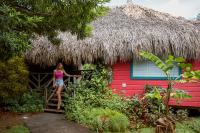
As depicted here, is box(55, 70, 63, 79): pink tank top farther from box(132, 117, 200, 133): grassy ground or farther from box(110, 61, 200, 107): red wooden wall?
box(132, 117, 200, 133): grassy ground

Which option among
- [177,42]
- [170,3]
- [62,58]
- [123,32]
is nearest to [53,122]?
[62,58]

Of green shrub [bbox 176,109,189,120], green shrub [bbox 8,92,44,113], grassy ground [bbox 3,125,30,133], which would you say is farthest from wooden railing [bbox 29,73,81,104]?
green shrub [bbox 176,109,189,120]

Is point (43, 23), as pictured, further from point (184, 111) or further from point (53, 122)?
point (184, 111)

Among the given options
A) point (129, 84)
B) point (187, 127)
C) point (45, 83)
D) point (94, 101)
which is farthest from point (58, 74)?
point (187, 127)

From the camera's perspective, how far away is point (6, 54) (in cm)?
628

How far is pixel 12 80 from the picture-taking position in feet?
42.7

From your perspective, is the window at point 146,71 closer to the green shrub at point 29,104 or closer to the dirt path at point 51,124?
the dirt path at point 51,124

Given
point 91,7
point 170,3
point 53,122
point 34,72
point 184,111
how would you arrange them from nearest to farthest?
point 91,7, point 53,122, point 184,111, point 34,72, point 170,3

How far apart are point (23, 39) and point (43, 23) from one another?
1904 mm

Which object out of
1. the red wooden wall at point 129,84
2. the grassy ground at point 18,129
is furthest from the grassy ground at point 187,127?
the grassy ground at point 18,129

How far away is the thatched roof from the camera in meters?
13.8

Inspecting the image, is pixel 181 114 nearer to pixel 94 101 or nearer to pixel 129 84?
pixel 129 84

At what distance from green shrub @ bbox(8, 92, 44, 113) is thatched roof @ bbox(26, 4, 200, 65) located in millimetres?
1432

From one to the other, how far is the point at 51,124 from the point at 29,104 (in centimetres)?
294
